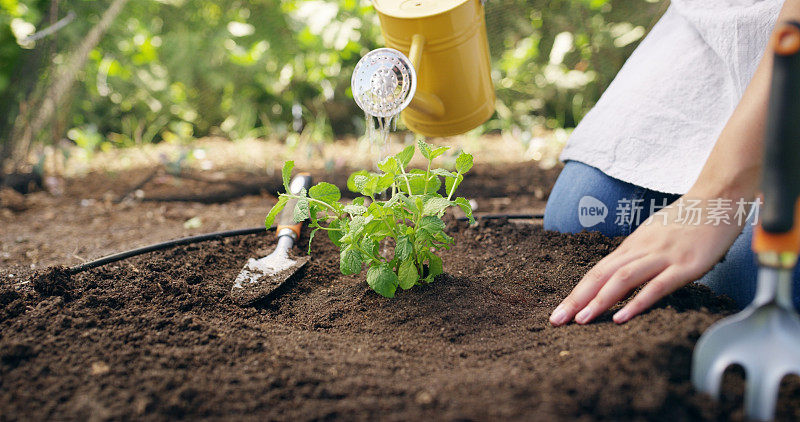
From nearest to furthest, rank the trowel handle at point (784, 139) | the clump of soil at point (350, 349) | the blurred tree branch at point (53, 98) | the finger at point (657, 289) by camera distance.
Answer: the trowel handle at point (784, 139) → the clump of soil at point (350, 349) → the finger at point (657, 289) → the blurred tree branch at point (53, 98)

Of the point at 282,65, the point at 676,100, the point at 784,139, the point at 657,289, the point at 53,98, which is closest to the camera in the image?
the point at 784,139

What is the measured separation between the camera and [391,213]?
133 cm

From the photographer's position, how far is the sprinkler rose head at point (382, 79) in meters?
1.35

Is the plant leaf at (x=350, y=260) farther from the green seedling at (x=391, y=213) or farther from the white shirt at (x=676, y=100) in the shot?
the white shirt at (x=676, y=100)

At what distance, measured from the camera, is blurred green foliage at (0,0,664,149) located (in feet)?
11.4

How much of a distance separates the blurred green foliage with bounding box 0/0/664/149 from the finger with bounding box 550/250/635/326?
2.47 metres

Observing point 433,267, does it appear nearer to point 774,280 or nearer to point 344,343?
point 344,343

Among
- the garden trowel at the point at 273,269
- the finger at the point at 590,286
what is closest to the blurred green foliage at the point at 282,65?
the garden trowel at the point at 273,269

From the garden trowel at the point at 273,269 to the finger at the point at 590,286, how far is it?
669 mm

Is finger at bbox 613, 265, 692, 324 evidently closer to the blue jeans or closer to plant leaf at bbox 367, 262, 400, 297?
plant leaf at bbox 367, 262, 400, 297

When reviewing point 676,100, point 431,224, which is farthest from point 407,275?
point 676,100

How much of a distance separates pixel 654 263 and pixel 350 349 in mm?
634

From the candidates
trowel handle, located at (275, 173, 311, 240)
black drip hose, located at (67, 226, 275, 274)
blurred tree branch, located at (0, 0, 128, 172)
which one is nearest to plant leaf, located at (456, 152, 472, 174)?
trowel handle, located at (275, 173, 311, 240)

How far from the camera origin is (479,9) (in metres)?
1.66
